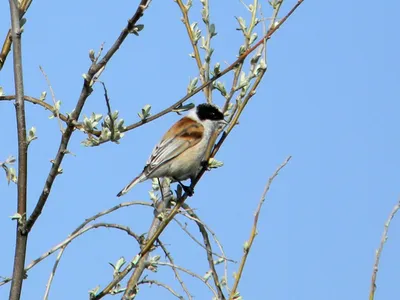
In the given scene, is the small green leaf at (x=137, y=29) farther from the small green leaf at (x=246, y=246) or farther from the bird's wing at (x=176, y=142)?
the bird's wing at (x=176, y=142)

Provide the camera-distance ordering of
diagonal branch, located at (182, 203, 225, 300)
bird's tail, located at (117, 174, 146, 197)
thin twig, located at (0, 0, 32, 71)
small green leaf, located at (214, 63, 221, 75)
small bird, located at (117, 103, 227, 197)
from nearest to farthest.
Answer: thin twig, located at (0, 0, 32, 71)
small green leaf, located at (214, 63, 221, 75)
diagonal branch, located at (182, 203, 225, 300)
bird's tail, located at (117, 174, 146, 197)
small bird, located at (117, 103, 227, 197)

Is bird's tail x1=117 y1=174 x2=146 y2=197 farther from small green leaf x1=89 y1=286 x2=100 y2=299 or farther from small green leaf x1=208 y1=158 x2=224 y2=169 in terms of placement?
small green leaf x1=89 y1=286 x2=100 y2=299

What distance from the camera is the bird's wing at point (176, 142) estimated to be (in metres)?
5.59

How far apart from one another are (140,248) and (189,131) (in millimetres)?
3082

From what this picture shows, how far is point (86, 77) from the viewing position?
2354 mm

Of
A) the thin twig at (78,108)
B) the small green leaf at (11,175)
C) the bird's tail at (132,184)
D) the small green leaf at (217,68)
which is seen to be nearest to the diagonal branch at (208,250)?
the small green leaf at (217,68)

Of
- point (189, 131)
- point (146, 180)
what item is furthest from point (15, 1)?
point (189, 131)

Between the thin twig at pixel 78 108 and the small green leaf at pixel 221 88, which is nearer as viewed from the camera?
the thin twig at pixel 78 108

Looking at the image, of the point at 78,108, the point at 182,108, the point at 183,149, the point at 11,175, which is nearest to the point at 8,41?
the point at 11,175

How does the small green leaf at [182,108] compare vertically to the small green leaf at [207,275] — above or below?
above

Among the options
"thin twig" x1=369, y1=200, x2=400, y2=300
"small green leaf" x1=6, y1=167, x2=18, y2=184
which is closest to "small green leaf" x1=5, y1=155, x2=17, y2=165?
"small green leaf" x1=6, y1=167, x2=18, y2=184

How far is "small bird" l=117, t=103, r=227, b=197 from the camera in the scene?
5.49 m

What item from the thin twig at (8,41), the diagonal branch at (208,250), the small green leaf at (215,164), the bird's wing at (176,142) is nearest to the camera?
the thin twig at (8,41)

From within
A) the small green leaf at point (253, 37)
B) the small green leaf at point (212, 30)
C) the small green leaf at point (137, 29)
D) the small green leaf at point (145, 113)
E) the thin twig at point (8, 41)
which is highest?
the small green leaf at point (212, 30)
